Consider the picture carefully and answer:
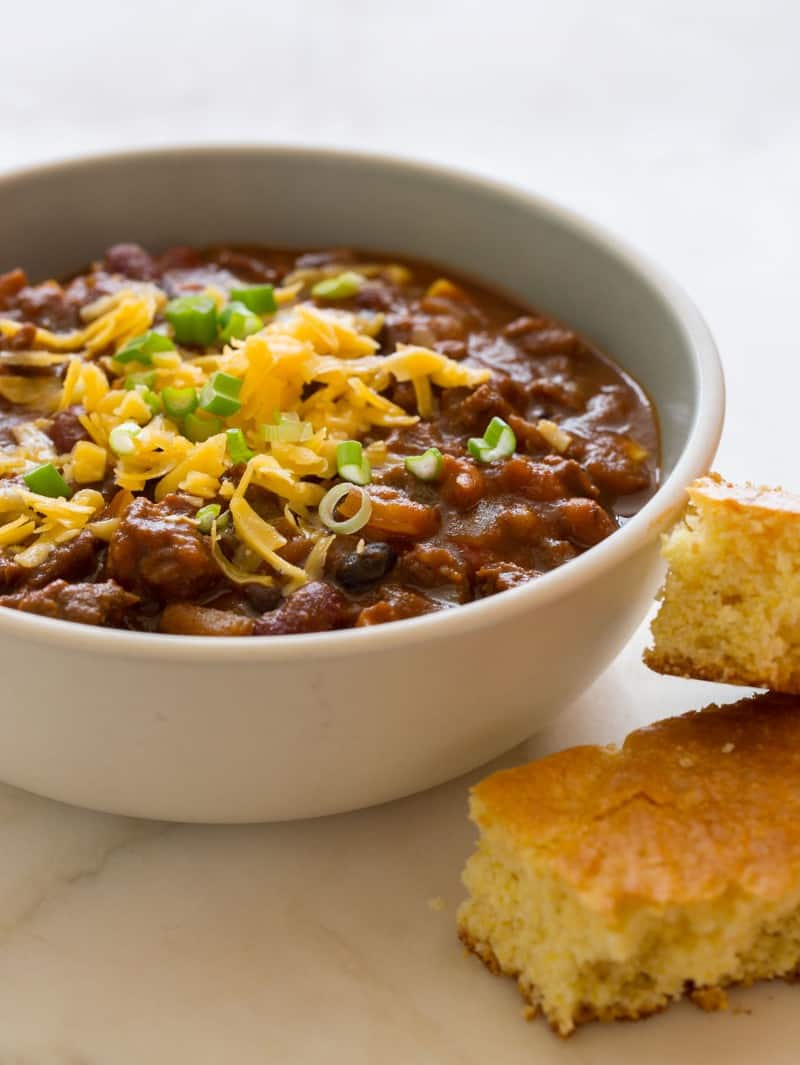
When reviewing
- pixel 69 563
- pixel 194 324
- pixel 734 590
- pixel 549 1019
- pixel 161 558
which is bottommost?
pixel 549 1019

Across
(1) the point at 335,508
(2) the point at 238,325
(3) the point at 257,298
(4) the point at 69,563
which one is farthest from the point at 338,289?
(4) the point at 69,563

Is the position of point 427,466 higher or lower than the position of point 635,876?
higher

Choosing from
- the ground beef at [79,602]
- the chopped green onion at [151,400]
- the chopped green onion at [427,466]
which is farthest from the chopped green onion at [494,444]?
the ground beef at [79,602]

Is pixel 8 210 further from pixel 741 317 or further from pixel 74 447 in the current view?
pixel 741 317

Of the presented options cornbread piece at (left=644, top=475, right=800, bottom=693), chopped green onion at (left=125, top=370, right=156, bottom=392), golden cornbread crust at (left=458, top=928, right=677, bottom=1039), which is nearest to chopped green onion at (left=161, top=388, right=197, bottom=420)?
chopped green onion at (left=125, top=370, right=156, bottom=392)

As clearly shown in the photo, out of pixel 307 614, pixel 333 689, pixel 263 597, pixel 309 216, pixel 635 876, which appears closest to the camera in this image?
pixel 635 876

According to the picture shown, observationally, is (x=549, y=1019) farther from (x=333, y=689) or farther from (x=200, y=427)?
(x=200, y=427)
